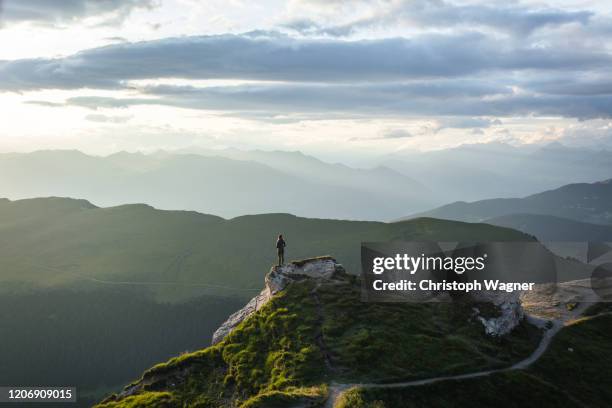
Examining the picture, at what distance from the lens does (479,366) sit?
60.2m

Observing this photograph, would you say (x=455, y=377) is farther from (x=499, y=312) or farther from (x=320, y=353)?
(x=499, y=312)

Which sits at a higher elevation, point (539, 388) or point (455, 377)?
point (455, 377)

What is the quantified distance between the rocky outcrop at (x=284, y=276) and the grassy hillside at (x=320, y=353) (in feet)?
18.4

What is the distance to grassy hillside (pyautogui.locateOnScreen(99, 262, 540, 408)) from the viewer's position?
188 ft

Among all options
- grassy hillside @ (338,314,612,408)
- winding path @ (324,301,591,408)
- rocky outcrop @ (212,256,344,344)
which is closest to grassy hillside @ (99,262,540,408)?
winding path @ (324,301,591,408)

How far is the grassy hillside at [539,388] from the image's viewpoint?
171 feet

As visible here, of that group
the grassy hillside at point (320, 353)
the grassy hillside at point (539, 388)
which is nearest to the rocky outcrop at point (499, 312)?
the grassy hillside at point (320, 353)

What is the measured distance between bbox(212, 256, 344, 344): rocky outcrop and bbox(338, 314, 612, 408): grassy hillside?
32.2m

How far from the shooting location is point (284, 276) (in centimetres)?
8412

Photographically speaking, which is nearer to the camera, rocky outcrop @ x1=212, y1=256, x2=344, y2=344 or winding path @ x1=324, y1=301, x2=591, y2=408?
winding path @ x1=324, y1=301, x2=591, y2=408

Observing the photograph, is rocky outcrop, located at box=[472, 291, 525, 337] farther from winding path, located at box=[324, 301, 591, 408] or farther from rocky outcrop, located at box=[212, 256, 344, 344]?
rocky outcrop, located at box=[212, 256, 344, 344]

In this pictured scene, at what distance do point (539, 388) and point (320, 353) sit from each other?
26.7 m

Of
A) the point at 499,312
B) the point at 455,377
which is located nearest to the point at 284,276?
the point at 499,312

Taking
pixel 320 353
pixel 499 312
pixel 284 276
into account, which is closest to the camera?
pixel 320 353
